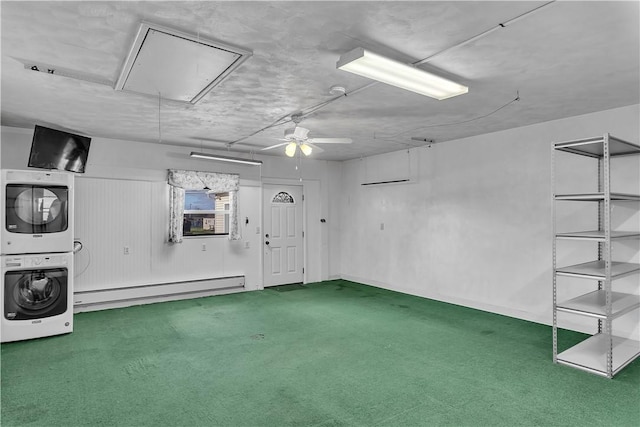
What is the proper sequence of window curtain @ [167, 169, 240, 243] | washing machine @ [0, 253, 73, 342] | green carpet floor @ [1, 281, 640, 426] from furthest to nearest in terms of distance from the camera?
1. window curtain @ [167, 169, 240, 243]
2. washing machine @ [0, 253, 73, 342]
3. green carpet floor @ [1, 281, 640, 426]

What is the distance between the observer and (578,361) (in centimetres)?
347

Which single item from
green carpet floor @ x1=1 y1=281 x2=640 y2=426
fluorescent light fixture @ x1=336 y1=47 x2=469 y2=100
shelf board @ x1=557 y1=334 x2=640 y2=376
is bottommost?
green carpet floor @ x1=1 y1=281 x2=640 y2=426

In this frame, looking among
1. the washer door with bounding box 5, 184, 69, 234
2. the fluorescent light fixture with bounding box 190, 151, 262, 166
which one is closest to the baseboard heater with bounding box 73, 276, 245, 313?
the washer door with bounding box 5, 184, 69, 234

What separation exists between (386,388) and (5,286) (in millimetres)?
4318

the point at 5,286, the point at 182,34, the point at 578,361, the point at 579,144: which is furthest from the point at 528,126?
the point at 5,286

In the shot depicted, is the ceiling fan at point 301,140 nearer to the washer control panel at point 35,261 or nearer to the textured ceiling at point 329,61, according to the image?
the textured ceiling at point 329,61

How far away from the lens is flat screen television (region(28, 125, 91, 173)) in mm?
4520

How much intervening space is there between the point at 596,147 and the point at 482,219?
77.5 inches

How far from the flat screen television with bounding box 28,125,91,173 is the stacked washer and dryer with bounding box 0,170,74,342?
1.05 feet

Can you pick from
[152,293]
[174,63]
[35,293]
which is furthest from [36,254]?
[174,63]

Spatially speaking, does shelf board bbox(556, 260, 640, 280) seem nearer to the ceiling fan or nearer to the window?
the ceiling fan

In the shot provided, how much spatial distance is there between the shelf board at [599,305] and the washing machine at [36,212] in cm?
560

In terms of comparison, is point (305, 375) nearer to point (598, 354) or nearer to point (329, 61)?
point (329, 61)

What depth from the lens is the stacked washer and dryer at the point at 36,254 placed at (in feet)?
13.8
